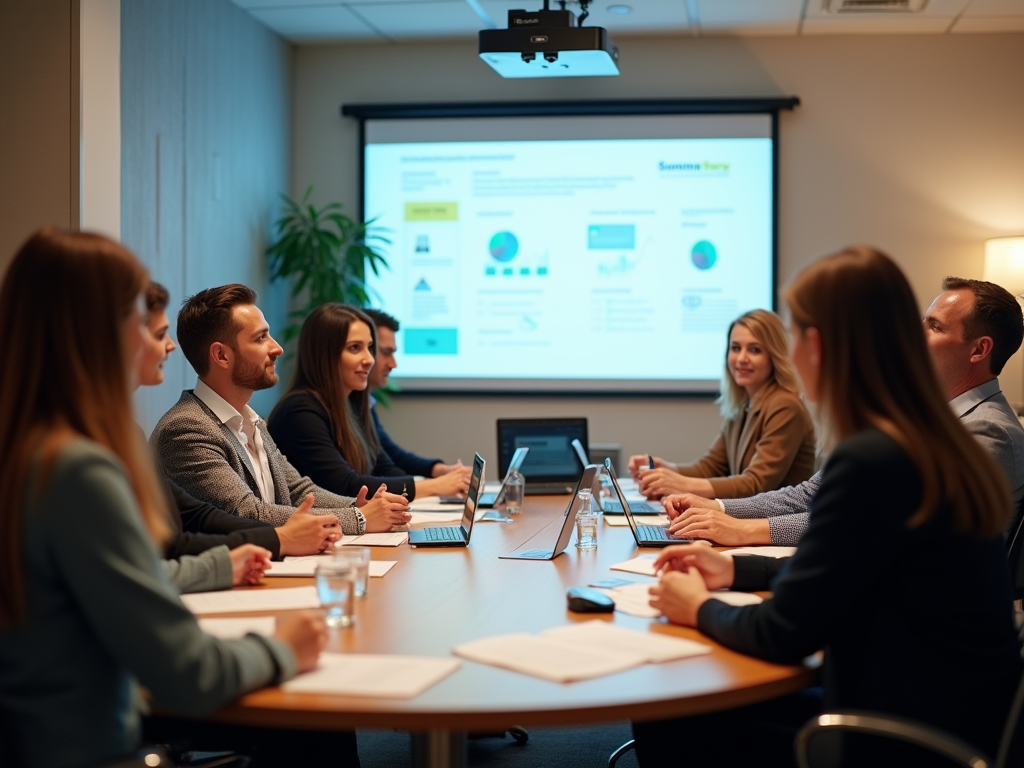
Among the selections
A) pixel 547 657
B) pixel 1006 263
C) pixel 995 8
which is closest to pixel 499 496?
pixel 547 657

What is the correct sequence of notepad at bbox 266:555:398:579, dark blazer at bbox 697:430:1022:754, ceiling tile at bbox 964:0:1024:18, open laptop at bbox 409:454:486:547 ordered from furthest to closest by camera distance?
ceiling tile at bbox 964:0:1024:18, open laptop at bbox 409:454:486:547, notepad at bbox 266:555:398:579, dark blazer at bbox 697:430:1022:754

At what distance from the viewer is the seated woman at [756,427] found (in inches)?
148

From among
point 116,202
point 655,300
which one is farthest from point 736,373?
point 116,202

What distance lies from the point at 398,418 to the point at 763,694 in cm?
502

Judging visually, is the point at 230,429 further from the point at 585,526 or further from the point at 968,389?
the point at 968,389

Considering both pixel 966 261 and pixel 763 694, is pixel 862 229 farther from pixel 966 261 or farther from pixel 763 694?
pixel 763 694

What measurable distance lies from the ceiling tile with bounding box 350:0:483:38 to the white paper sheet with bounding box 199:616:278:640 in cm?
442

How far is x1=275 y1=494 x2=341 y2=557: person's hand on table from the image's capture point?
99.6 inches

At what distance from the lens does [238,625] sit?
72.1 inches

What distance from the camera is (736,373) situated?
412cm

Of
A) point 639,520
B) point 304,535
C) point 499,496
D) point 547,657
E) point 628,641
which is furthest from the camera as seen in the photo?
point 499,496

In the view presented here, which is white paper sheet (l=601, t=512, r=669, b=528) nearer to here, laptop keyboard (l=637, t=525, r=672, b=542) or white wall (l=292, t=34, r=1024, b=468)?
laptop keyboard (l=637, t=525, r=672, b=542)

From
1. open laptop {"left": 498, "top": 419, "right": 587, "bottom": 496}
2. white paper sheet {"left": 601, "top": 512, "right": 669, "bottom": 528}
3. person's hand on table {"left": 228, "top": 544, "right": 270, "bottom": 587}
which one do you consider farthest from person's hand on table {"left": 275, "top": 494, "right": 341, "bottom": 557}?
open laptop {"left": 498, "top": 419, "right": 587, "bottom": 496}

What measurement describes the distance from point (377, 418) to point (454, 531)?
1.88 metres
